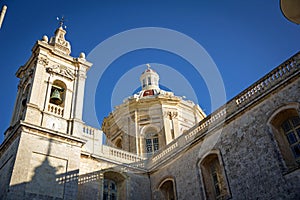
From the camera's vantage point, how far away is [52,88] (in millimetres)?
15758

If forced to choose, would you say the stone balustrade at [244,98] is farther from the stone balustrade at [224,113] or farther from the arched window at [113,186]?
the arched window at [113,186]

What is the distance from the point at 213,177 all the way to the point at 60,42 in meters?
11.6

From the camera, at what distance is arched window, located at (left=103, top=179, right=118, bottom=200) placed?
14.4m

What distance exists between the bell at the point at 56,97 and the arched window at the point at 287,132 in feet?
31.6

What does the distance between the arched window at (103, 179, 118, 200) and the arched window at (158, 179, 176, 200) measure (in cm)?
207

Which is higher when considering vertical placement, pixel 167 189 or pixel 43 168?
pixel 43 168

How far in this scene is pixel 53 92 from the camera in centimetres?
1552

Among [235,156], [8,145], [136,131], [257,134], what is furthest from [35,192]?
[136,131]

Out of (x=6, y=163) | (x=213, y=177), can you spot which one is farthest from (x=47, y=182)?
(x=213, y=177)

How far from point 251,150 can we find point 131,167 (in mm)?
6516

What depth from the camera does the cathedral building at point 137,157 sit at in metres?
10.4

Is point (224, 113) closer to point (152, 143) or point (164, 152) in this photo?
point (164, 152)

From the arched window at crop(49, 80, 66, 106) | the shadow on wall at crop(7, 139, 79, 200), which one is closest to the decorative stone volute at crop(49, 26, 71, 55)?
the arched window at crop(49, 80, 66, 106)

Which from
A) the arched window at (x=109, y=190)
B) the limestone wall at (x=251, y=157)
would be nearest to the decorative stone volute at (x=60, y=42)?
the arched window at (x=109, y=190)
